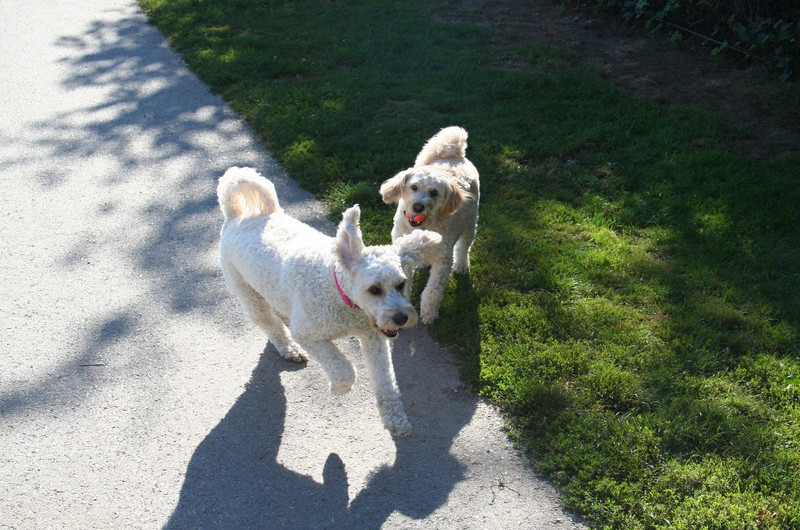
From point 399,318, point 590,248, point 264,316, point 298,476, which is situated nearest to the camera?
point 399,318

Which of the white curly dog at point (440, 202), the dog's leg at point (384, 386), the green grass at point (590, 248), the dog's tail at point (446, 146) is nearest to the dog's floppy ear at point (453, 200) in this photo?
the white curly dog at point (440, 202)

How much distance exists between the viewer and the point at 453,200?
15.7 feet

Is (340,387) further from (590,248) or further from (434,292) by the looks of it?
(590,248)

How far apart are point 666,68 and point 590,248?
13.6 ft

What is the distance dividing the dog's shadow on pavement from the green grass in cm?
A: 40

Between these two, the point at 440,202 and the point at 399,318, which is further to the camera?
the point at 440,202

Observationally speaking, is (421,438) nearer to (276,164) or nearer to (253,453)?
(253,453)

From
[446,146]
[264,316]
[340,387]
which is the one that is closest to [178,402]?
[264,316]

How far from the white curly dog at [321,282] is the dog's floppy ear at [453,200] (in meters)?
1.10

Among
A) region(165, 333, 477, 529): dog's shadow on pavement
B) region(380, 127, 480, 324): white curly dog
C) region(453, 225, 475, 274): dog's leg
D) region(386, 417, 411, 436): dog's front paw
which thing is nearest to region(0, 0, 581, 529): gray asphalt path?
region(165, 333, 477, 529): dog's shadow on pavement

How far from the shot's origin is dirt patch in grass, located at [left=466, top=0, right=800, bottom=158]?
7.00 metres

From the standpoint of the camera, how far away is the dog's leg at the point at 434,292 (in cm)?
484

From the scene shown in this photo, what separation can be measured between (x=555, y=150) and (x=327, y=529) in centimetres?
478

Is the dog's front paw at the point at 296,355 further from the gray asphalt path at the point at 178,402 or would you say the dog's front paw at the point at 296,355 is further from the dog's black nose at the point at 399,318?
the dog's black nose at the point at 399,318
